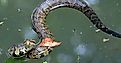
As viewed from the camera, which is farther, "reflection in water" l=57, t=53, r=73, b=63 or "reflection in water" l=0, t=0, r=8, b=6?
"reflection in water" l=0, t=0, r=8, b=6

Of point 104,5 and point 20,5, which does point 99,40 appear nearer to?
point 104,5

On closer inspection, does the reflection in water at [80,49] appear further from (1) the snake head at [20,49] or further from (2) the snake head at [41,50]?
(1) the snake head at [20,49]

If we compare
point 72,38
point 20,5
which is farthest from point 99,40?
point 20,5

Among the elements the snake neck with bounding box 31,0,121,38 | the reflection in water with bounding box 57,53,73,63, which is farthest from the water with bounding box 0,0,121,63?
the snake neck with bounding box 31,0,121,38

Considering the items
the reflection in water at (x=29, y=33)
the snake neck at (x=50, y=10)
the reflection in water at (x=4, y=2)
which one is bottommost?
the reflection in water at (x=29, y=33)

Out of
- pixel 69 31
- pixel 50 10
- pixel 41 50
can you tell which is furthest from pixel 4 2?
pixel 41 50

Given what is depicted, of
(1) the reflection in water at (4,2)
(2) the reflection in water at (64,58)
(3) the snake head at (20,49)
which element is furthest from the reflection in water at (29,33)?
(1) the reflection in water at (4,2)

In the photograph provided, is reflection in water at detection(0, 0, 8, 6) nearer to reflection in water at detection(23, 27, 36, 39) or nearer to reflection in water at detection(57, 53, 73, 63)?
reflection in water at detection(23, 27, 36, 39)
